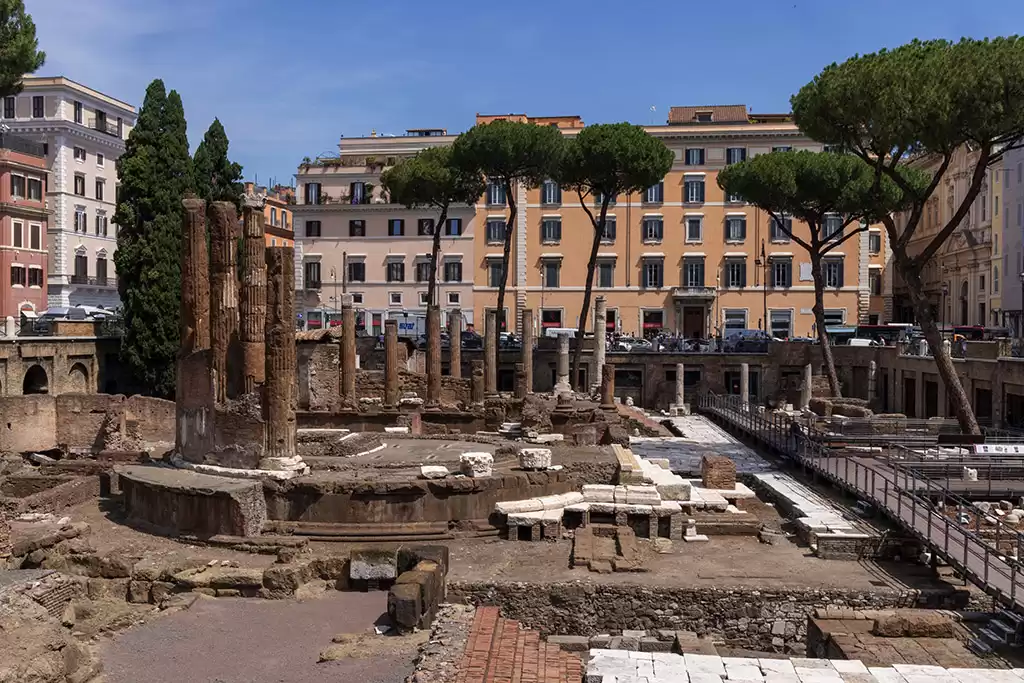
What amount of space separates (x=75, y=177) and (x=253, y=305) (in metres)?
32.6

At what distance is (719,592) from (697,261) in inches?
1614

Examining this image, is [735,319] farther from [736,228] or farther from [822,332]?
[822,332]

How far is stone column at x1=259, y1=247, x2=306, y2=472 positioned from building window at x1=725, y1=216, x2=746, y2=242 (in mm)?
38666

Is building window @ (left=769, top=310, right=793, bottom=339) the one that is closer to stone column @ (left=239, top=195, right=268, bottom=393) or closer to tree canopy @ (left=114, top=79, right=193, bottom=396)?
tree canopy @ (left=114, top=79, right=193, bottom=396)

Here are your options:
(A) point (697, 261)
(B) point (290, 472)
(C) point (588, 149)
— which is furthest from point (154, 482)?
(A) point (697, 261)

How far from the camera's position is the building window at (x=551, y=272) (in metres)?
56.1

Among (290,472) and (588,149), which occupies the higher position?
(588,149)

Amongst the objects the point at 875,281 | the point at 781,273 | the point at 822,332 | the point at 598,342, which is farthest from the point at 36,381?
the point at 875,281

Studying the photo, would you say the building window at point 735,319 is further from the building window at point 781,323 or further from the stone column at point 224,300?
the stone column at point 224,300

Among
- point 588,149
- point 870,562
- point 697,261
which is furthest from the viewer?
point 697,261

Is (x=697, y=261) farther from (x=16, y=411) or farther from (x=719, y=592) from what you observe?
(x=719, y=592)

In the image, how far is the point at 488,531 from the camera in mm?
18906

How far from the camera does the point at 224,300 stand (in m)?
21.2

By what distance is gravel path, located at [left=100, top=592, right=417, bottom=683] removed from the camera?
1216 cm
